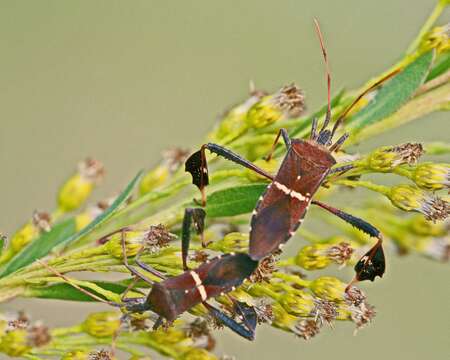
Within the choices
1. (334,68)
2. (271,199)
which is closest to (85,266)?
(271,199)

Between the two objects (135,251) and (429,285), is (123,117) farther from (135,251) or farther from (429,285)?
(135,251)

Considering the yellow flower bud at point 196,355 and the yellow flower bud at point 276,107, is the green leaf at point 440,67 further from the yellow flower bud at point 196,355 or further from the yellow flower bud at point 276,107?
the yellow flower bud at point 196,355

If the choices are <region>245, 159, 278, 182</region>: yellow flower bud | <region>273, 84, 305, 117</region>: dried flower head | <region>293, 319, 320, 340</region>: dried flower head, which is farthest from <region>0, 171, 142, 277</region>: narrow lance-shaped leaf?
<region>293, 319, 320, 340</region>: dried flower head

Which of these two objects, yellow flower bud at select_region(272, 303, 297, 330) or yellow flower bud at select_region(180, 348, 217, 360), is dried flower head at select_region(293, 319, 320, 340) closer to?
yellow flower bud at select_region(272, 303, 297, 330)

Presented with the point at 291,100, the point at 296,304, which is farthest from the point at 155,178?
the point at 296,304

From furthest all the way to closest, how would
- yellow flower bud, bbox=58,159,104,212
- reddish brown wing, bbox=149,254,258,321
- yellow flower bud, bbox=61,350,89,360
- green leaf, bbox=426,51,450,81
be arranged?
yellow flower bud, bbox=58,159,104,212 → green leaf, bbox=426,51,450,81 → yellow flower bud, bbox=61,350,89,360 → reddish brown wing, bbox=149,254,258,321

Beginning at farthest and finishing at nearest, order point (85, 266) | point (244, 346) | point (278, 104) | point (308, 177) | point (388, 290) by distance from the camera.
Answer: point (388, 290) < point (244, 346) < point (278, 104) < point (308, 177) < point (85, 266)
